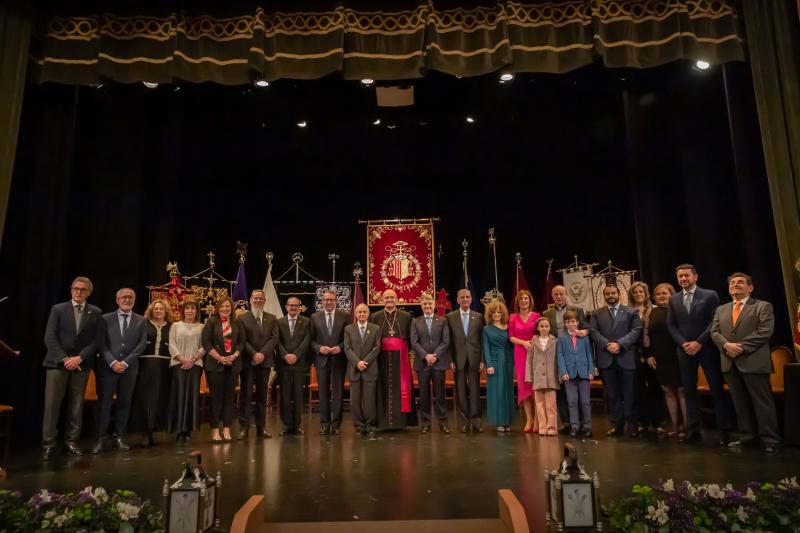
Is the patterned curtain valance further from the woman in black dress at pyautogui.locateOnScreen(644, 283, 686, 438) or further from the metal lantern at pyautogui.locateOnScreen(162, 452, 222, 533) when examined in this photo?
the metal lantern at pyautogui.locateOnScreen(162, 452, 222, 533)

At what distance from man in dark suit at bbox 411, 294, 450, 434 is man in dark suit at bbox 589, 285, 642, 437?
1.52 meters

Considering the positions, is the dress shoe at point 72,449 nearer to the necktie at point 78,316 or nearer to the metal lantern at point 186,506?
the necktie at point 78,316

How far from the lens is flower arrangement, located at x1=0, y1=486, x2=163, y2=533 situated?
72.0 inches

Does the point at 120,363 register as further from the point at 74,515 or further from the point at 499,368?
the point at 499,368

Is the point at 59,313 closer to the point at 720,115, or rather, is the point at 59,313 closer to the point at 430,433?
the point at 430,433

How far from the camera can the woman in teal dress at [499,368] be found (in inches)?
208

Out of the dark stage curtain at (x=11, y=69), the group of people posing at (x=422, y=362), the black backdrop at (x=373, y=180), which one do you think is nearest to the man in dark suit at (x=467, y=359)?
the group of people posing at (x=422, y=362)

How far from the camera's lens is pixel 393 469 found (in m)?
3.60

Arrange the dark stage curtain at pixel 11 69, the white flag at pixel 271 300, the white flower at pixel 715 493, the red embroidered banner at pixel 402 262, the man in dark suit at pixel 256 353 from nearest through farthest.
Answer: the white flower at pixel 715 493 → the dark stage curtain at pixel 11 69 → the man in dark suit at pixel 256 353 → the white flag at pixel 271 300 → the red embroidered banner at pixel 402 262

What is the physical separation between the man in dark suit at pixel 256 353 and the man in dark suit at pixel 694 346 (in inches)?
152

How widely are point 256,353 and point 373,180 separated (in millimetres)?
5734

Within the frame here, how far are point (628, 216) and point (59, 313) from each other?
7977 millimetres

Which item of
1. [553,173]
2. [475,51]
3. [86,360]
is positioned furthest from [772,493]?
[553,173]

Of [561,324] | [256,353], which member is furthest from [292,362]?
[561,324]
